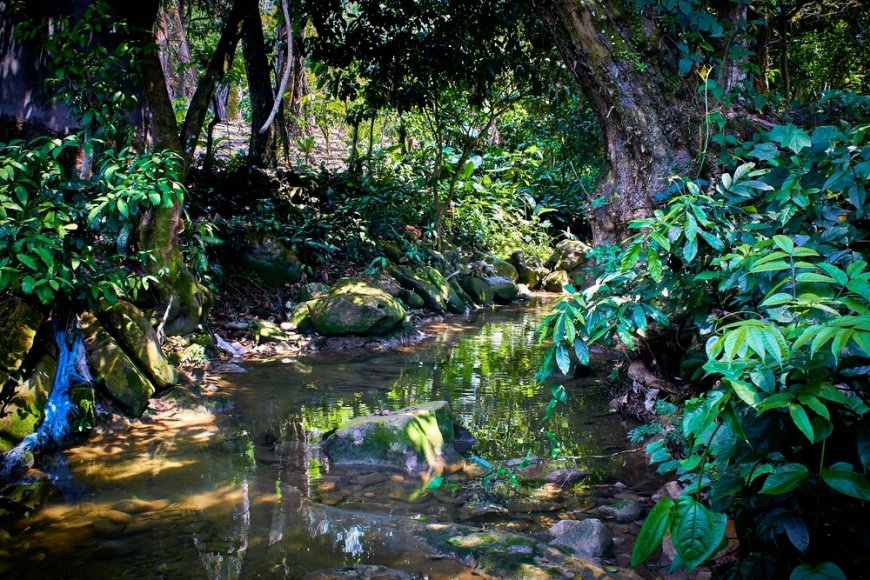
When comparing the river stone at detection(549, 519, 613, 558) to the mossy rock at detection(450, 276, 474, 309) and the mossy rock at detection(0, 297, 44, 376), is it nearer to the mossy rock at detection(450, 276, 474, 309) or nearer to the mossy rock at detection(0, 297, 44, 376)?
the mossy rock at detection(0, 297, 44, 376)

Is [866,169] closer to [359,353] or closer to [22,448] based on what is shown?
[22,448]

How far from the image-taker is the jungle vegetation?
1658 mm

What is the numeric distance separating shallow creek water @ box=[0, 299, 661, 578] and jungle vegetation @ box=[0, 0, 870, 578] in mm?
674

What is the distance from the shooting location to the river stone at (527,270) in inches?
528

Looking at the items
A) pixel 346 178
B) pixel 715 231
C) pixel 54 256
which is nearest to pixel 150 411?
pixel 54 256

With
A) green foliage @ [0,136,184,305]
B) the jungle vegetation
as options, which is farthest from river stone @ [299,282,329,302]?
green foliage @ [0,136,184,305]

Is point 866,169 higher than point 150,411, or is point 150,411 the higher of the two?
point 866,169

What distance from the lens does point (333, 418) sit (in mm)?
5156

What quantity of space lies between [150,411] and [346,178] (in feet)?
23.5

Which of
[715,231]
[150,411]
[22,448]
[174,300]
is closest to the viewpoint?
[715,231]

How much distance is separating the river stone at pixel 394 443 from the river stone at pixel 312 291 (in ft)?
13.8

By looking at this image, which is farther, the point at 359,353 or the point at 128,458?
the point at 359,353

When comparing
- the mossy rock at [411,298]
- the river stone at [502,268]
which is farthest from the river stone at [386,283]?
the river stone at [502,268]

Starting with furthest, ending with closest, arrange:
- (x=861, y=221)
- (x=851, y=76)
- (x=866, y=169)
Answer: (x=851, y=76) → (x=861, y=221) → (x=866, y=169)
